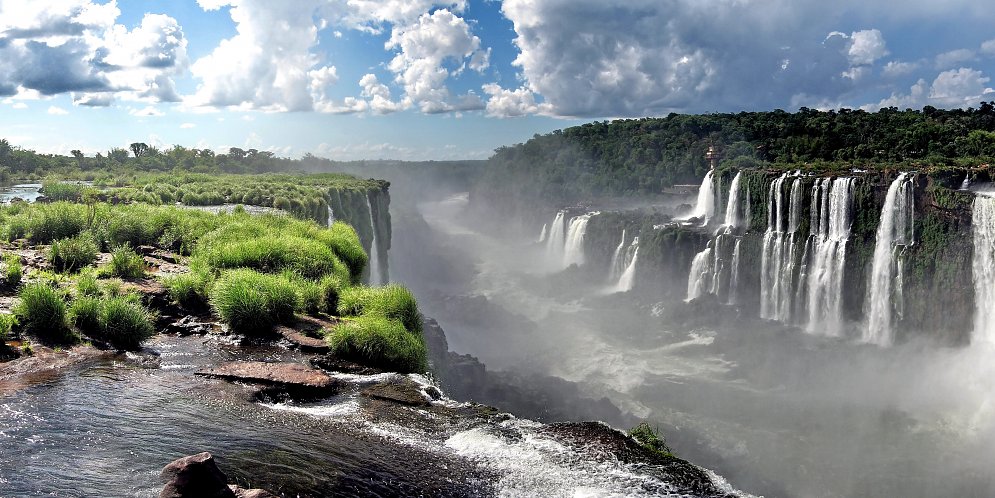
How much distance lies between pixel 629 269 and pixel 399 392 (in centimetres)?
4521

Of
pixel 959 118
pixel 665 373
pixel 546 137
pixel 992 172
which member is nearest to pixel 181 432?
pixel 665 373

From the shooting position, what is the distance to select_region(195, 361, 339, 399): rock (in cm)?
975

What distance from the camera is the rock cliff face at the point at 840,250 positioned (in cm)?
3250

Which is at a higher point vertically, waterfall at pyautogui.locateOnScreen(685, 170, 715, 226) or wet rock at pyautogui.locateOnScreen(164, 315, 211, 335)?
waterfall at pyautogui.locateOnScreen(685, 170, 715, 226)

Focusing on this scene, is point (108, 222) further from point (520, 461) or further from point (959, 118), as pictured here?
point (959, 118)

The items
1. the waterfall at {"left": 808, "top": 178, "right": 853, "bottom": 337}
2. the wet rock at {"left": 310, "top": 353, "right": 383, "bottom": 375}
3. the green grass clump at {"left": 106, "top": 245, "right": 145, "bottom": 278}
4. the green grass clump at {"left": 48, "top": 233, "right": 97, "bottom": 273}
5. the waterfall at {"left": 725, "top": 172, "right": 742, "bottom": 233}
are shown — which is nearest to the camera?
the wet rock at {"left": 310, "top": 353, "right": 383, "bottom": 375}

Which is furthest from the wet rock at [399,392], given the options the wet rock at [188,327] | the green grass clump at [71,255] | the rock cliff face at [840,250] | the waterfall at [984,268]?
the rock cliff face at [840,250]

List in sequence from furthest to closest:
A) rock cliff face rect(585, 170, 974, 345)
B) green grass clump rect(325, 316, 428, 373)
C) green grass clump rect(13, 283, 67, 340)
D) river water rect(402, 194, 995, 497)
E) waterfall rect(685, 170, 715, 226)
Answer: waterfall rect(685, 170, 715, 226), rock cliff face rect(585, 170, 974, 345), river water rect(402, 194, 995, 497), green grass clump rect(325, 316, 428, 373), green grass clump rect(13, 283, 67, 340)

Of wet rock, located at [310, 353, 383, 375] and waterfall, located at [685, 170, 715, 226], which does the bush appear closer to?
wet rock, located at [310, 353, 383, 375]

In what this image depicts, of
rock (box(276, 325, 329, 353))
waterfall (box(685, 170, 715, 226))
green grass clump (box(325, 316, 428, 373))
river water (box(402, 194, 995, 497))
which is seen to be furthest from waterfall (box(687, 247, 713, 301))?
rock (box(276, 325, 329, 353))

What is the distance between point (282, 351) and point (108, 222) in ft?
33.3

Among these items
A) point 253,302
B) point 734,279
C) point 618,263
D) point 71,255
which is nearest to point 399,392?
point 253,302

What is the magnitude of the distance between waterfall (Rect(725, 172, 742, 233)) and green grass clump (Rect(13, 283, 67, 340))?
43.0 metres

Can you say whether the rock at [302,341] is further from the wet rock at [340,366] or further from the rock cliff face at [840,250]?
the rock cliff face at [840,250]
